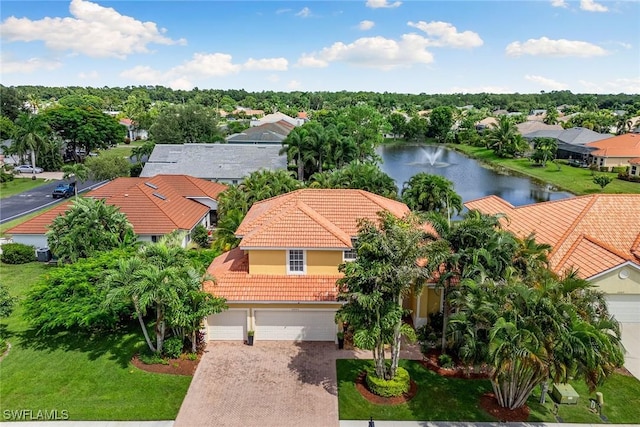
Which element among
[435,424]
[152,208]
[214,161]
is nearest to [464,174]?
[214,161]

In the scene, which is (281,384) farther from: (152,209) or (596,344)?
(152,209)

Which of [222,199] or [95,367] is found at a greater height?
[222,199]

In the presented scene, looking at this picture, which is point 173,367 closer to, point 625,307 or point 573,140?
point 625,307

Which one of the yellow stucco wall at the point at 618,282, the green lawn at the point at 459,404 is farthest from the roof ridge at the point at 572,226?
the green lawn at the point at 459,404

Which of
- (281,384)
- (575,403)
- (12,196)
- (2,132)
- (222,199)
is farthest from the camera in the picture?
(2,132)

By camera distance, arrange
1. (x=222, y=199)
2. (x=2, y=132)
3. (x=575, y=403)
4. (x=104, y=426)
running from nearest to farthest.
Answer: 1. (x=104, y=426)
2. (x=575, y=403)
3. (x=222, y=199)
4. (x=2, y=132)

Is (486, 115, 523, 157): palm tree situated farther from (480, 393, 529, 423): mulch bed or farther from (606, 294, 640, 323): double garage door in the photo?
(480, 393, 529, 423): mulch bed

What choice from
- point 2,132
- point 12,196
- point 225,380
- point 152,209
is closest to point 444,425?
point 225,380
